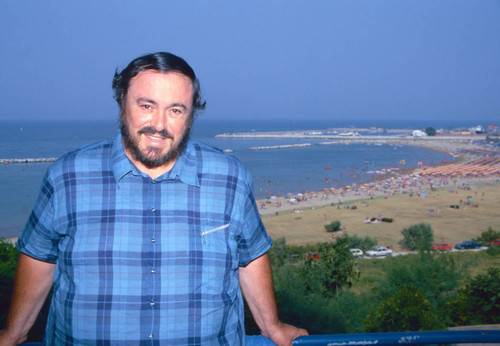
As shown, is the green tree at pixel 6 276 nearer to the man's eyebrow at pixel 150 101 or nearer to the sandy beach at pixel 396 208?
the man's eyebrow at pixel 150 101

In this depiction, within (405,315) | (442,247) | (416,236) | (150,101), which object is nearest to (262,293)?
(150,101)

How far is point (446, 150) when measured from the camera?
56.6m

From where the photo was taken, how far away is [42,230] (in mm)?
1027

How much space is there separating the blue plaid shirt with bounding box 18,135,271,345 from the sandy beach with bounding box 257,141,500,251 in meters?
15.3

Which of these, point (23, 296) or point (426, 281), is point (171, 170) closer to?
point (23, 296)

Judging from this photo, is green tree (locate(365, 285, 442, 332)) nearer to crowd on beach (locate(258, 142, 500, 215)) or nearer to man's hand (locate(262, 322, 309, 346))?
man's hand (locate(262, 322, 309, 346))

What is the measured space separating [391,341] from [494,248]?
589 inches

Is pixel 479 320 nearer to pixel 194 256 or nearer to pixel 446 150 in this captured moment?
pixel 194 256

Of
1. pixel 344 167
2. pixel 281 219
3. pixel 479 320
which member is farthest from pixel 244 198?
pixel 344 167

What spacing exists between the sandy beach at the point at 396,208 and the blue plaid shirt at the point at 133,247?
15.3 metres

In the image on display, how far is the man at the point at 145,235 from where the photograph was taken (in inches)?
39.6

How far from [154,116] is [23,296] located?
1.79 feet

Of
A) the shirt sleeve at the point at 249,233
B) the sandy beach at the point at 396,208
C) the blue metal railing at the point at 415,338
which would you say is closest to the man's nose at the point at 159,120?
the shirt sleeve at the point at 249,233

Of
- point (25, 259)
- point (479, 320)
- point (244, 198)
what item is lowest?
point (479, 320)
